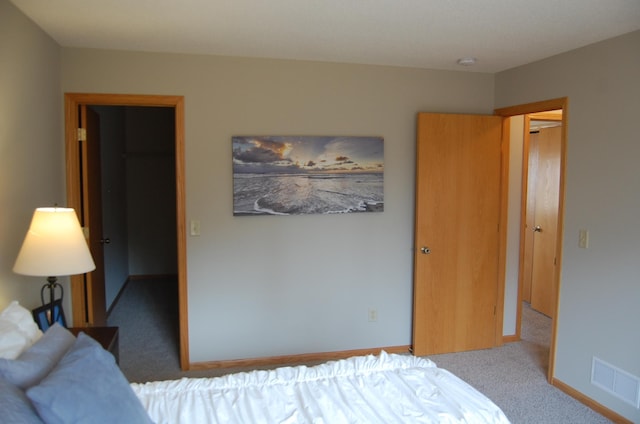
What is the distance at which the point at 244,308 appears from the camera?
3.34 meters

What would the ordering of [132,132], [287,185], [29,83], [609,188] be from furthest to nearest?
[132,132], [287,185], [609,188], [29,83]

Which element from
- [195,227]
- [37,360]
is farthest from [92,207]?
[37,360]

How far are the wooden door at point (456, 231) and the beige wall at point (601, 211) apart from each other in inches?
28.0

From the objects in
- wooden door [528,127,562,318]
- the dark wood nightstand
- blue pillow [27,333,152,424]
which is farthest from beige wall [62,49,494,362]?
blue pillow [27,333,152,424]

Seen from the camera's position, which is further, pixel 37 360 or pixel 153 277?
pixel 153 277


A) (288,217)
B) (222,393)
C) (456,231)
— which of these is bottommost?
(222,393)

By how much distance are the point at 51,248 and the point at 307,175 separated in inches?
72.9

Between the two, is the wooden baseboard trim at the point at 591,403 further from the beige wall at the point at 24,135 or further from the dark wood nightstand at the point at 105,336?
the beige wall at the point at 24,135

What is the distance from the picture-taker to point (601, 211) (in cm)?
275

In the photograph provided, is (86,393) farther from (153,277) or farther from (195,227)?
(153,277)

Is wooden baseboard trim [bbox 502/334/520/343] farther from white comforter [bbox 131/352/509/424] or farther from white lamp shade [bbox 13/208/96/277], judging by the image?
white lamp shade [bbox 13/208/96/277]

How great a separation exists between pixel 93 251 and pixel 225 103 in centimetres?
161

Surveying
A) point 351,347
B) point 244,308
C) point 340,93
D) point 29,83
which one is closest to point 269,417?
point 244,308

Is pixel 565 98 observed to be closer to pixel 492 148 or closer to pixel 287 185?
pixel 492 148
